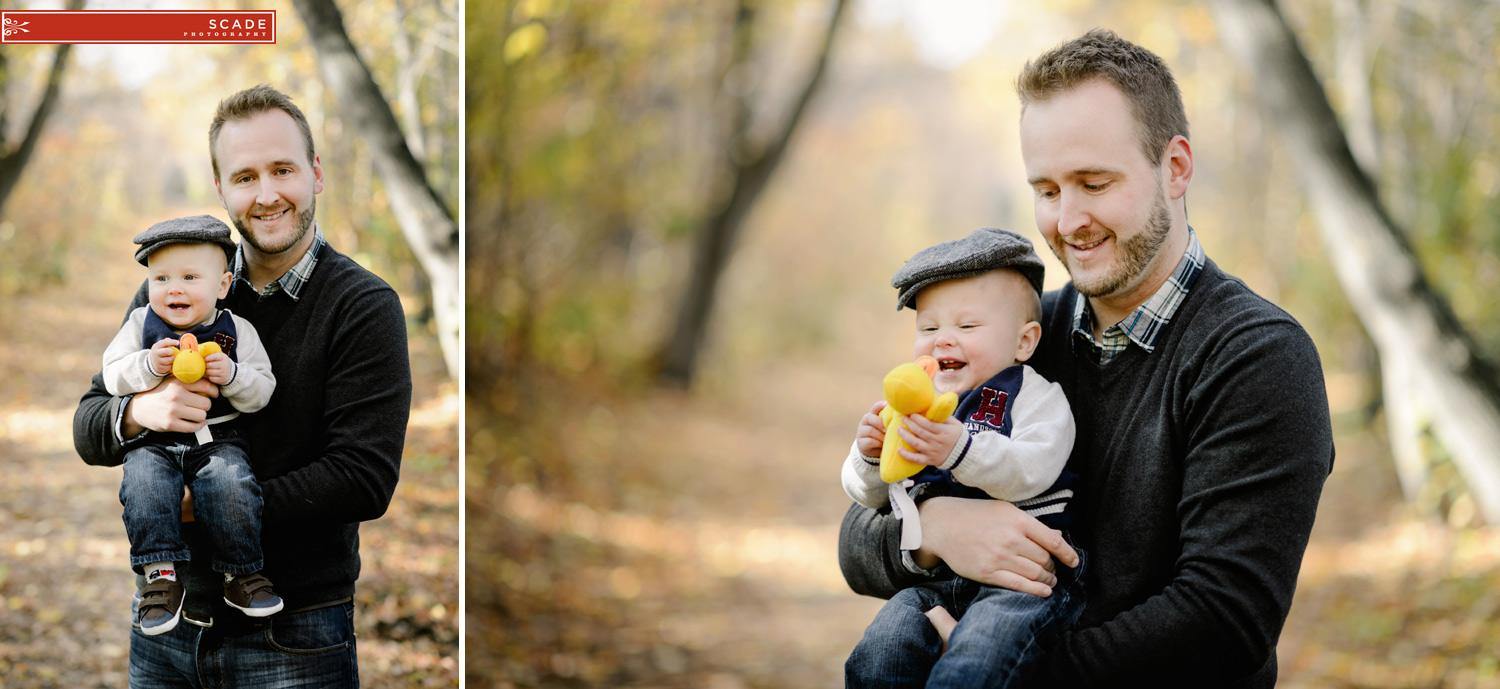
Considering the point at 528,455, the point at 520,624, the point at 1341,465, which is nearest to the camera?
the point at 520,624

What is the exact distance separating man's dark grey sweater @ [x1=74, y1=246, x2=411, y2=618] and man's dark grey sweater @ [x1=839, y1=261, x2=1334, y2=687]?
1.55m

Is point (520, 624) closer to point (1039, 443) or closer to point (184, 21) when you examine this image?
point (184, 21)

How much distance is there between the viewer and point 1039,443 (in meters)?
1.99

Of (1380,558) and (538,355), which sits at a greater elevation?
(538,355)

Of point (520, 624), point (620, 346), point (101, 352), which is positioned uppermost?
point (620, 346)

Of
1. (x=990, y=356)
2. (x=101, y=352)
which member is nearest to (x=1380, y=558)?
(x=990, y=356)

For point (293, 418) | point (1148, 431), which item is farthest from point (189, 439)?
point (1148, 431)

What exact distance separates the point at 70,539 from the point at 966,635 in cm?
239

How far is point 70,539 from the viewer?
9.10ft

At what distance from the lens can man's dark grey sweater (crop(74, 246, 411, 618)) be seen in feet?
7.50

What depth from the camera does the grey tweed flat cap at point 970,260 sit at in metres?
2.09

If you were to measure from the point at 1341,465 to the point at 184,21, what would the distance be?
9681 mm

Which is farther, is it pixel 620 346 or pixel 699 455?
pixel 620 346

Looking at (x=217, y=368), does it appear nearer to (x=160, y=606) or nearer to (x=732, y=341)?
(x=160, y=606)
